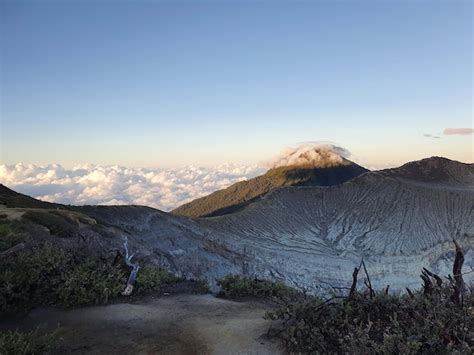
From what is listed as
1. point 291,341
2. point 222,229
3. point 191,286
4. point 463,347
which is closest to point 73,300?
point 191,286

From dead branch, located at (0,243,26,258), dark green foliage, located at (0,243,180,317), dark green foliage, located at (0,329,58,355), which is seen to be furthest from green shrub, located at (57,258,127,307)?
dark green foliage, located at (0,329,58,355)

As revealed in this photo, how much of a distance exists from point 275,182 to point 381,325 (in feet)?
543

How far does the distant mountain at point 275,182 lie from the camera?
155125 millimetres

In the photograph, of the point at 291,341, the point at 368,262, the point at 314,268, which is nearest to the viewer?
the point at 291,341

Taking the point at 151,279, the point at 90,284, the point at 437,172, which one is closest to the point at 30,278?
the point at 90,284

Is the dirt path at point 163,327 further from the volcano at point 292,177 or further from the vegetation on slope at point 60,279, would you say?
the volcano at point 292,177

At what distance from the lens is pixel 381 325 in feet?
31.3

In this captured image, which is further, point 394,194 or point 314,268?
point 394,194

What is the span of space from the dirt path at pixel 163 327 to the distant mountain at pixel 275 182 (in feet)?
431

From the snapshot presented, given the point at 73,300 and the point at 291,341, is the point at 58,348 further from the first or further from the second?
the point at 291,341

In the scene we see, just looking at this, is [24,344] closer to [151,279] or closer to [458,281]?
[151,279]

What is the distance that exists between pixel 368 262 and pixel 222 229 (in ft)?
79.4

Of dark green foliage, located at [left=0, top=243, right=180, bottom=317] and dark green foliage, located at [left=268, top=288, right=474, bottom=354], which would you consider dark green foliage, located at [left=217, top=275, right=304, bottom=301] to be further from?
dark green foliage, located at [left=268, top=288, right=474, bottom=354]

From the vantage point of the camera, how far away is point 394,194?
304 feet
